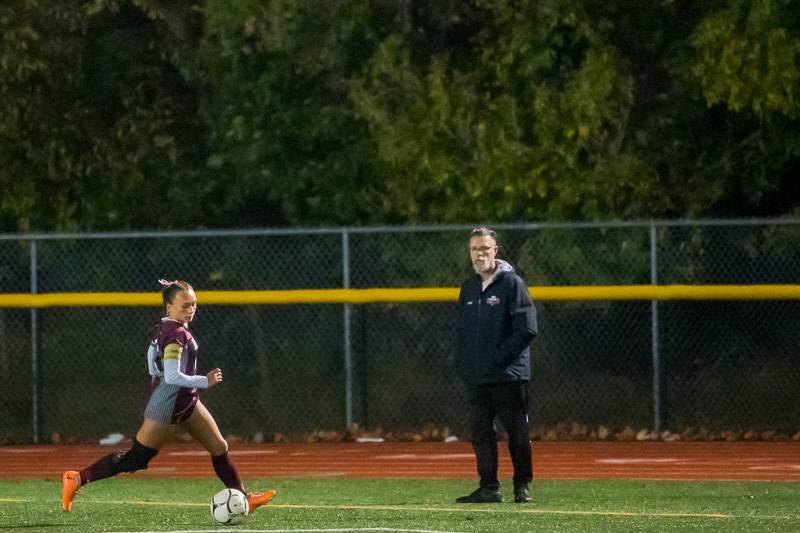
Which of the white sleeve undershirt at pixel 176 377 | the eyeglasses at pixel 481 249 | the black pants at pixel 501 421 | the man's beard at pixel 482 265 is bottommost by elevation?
the black pants at pixel 501 421

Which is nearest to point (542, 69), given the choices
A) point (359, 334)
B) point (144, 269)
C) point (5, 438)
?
point (359, 334)

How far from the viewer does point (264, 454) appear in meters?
17.6

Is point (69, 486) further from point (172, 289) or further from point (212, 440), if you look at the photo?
point (172, 289)

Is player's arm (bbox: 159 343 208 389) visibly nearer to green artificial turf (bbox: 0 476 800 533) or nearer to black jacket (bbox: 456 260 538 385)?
green artificial turf (bbox: 0 476 800 533)

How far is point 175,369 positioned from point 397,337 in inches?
337

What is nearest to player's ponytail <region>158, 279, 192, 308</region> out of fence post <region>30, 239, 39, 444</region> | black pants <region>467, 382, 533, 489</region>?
black pants <region>467, 382, 533, 489</region>

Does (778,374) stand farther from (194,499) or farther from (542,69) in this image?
(194,499)

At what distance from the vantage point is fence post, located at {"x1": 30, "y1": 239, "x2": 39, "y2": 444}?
63.2ft

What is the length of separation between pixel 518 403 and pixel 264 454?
597 cm

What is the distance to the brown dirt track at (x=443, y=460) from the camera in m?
15.1

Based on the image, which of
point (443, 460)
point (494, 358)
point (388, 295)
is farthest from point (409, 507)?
point (388, 295)

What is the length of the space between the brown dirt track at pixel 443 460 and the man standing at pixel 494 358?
104 inches

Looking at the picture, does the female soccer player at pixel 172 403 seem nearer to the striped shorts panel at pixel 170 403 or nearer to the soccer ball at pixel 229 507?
the striped shorts panel at pixel 170 403

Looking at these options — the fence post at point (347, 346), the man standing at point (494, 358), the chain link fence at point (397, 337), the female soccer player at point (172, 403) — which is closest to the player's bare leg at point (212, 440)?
the female soccer player at point (172, 403)
